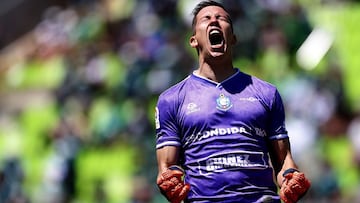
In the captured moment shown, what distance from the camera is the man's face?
7395mm

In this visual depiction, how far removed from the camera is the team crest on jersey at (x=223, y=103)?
7.33 metres

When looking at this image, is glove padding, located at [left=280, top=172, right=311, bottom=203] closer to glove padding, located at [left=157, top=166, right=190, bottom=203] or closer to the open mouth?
glove padding, located at [left=157, top=166, right=190, bottom=203]

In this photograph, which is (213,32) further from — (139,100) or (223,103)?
(139,100)

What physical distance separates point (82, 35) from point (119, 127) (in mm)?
4184

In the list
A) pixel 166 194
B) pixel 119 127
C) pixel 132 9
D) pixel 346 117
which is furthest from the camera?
pixel 132 9

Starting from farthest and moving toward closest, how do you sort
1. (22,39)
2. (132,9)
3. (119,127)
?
(22,39)
(132,9)
(119,127)

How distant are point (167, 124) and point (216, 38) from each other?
0.63m

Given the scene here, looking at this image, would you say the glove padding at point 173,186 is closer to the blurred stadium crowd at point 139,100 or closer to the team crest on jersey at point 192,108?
the team crest on jersey at point 192,108

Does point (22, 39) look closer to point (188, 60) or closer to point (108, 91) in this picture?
point (108, 91)

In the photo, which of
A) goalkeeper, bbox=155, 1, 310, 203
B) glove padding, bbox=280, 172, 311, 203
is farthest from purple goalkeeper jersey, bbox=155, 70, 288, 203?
glove padding, bbox=280, 172, 311, 203

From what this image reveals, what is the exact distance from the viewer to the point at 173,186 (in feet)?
23.4

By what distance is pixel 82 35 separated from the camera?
2080cm

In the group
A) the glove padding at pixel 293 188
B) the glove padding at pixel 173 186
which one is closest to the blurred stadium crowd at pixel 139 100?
the glove padding at pixel 293 188

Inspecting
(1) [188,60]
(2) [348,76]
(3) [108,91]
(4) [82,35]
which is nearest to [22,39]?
(4) [82,35]
